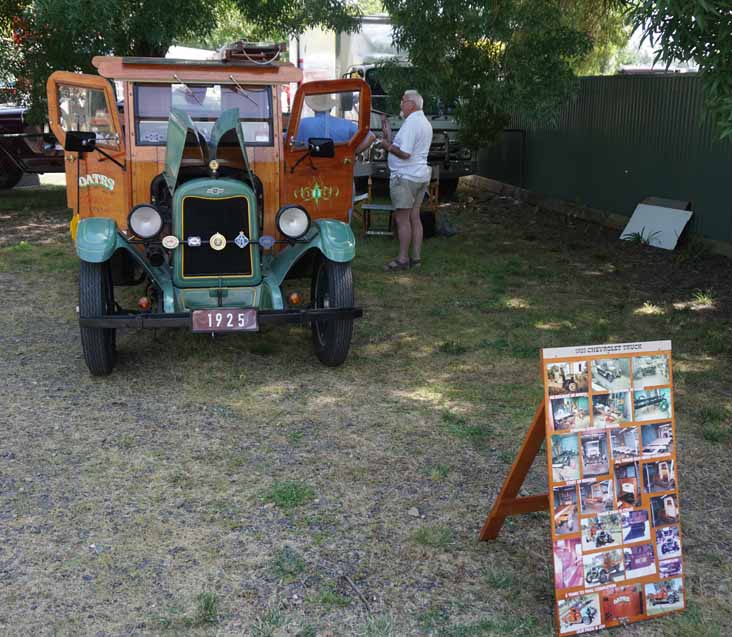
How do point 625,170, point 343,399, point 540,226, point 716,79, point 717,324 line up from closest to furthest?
1. point 716,79
2. point 343,399
3. point 717,324
4. point 625,170
5. point 540,226

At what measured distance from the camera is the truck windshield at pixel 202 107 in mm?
6184

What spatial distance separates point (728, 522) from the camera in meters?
3.89

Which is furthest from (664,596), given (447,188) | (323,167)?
(447,188)

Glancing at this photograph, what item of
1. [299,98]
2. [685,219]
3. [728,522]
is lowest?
[728,522]

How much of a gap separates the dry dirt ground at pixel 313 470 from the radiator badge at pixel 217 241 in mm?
854

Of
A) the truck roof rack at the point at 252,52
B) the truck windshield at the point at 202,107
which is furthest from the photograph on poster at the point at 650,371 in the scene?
the truck roof rack at the point at 252,52

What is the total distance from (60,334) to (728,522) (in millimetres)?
4874

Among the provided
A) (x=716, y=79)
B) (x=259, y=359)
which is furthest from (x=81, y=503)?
(x=716, y=79)

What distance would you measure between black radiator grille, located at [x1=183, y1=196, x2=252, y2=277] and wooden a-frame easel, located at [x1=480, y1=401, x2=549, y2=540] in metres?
2.74

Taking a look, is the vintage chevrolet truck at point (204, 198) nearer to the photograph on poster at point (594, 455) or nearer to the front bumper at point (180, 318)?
the front bumper at point (180, 318)

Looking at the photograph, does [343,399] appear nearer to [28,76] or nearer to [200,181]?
[200,181]

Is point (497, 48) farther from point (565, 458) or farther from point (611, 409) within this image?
point (565, 458)

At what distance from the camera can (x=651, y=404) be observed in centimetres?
319

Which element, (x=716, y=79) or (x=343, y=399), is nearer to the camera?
(x=716, y=79)
